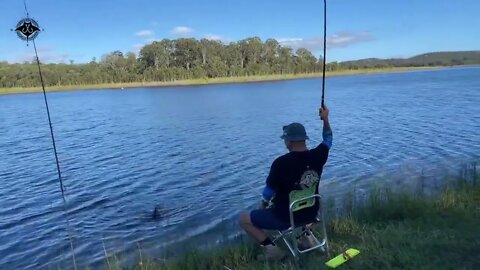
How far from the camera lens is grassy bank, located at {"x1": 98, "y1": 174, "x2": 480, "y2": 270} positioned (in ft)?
15.3

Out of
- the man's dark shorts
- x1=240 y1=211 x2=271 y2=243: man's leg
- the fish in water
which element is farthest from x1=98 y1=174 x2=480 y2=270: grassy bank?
the fish in water

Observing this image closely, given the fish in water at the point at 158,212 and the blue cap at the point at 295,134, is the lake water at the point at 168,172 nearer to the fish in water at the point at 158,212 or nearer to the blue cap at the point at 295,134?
the fish in water at the point at 158,212

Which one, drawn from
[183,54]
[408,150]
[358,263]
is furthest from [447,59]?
[358,263]

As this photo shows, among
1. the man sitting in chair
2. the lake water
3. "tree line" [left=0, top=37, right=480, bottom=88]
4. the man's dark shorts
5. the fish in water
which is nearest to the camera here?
the man sitting in chair

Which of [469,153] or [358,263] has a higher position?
[358,263]

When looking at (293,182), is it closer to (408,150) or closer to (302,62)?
(408,150)

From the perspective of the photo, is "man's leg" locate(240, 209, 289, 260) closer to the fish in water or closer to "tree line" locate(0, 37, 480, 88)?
the fish in water

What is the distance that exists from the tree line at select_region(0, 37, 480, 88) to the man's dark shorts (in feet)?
359

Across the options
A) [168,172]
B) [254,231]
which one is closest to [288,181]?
[254,231]

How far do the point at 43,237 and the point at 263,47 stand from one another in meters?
127

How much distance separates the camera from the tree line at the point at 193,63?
115062mm

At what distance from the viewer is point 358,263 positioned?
469cm

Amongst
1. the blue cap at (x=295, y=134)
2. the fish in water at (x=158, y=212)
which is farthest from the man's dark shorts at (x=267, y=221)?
the fish in water at (x=158, y=212)

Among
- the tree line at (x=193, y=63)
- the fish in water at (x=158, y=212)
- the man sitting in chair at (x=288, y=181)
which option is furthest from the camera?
the tree line at (x=193, y=63)
